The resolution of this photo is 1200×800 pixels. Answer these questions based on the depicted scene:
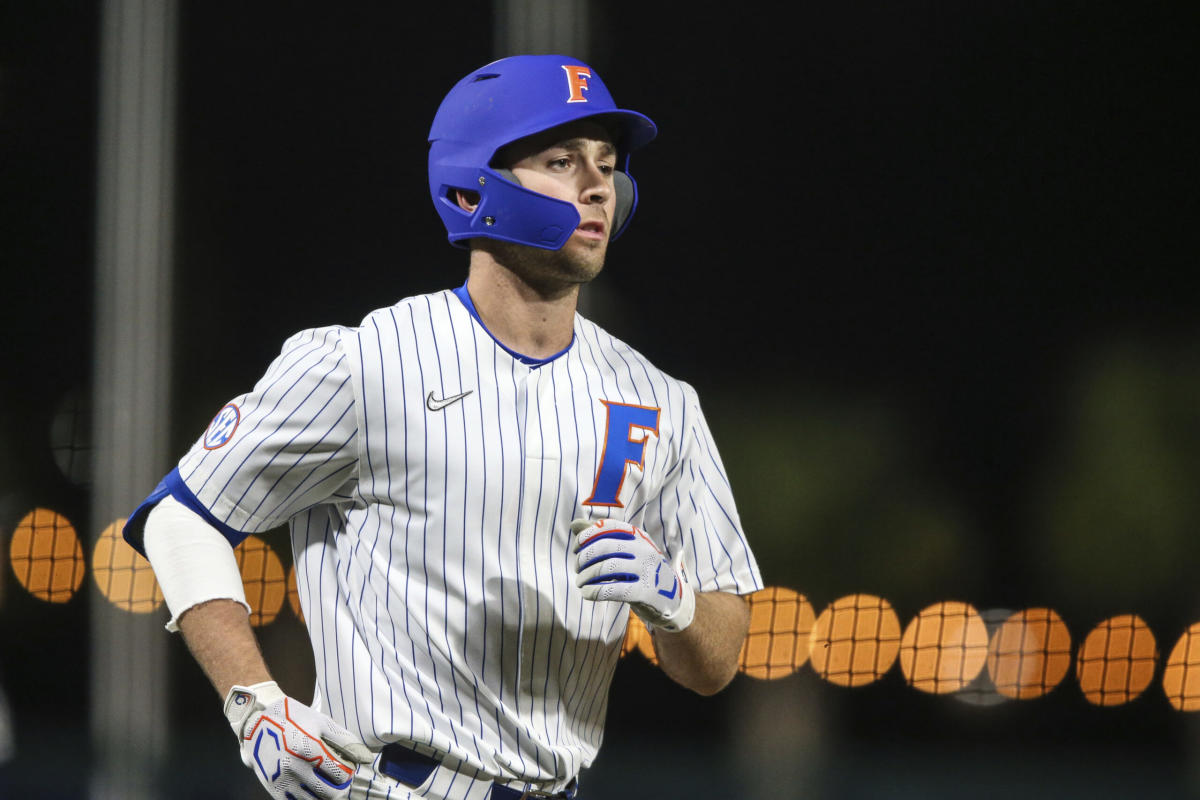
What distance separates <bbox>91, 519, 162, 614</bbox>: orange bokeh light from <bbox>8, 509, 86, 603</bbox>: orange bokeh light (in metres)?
0.08

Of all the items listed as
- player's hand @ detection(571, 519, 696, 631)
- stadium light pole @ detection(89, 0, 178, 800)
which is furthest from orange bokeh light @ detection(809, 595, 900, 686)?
player's hand @ detection(571, 519, 696, 631)

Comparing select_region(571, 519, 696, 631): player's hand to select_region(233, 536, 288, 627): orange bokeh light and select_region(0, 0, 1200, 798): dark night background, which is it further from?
select_region(233, 536, 288, 627): orange bokeh light

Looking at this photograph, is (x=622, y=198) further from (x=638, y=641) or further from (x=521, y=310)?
(x=638, y=641)

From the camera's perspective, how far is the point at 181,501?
4.46ft

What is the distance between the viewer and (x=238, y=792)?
351 cm

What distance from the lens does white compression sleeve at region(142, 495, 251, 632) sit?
4.28 feet

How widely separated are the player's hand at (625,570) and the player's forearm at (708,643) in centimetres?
8

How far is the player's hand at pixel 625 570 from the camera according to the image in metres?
1.29

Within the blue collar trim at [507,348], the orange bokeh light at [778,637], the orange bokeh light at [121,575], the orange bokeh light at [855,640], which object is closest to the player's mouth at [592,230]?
the blue collar trim at [507,348]

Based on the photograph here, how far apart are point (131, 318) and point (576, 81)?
11.0ft

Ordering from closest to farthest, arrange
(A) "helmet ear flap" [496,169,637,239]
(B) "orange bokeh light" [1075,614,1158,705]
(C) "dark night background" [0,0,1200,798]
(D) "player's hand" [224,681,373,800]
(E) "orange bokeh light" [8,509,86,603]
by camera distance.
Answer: (D) "player's hand" [224,681,373,800] < (A) "helmet ear flap" [496,169,637,239] < (B) "orange bokeh light" [1075,614,1158,705] < (C) "dark night background" [0,0,1200,798] < (E) "orange bokeh light" [8,509,86,603]

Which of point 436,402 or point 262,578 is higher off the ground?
point 436,402

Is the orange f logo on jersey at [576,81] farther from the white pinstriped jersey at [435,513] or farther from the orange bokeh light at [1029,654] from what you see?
the orange bokeh light at [1029,654]

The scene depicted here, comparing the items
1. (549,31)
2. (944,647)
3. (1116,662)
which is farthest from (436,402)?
(1116,662)
